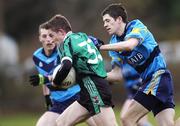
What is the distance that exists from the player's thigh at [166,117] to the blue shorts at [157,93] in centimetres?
6

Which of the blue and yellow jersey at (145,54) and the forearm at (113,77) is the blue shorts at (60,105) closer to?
the forearm at (113,77)

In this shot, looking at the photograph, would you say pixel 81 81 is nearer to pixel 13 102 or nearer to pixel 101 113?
pixel 101 113

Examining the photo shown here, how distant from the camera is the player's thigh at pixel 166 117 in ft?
38.7

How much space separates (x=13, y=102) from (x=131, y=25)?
63.0 ft

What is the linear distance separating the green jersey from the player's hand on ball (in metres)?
0.98

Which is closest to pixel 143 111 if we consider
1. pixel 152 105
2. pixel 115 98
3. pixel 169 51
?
pixel 152 105

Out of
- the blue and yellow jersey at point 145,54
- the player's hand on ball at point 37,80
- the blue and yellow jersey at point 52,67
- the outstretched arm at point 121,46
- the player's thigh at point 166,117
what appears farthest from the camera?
the blue and yellow jersey at point 52,67

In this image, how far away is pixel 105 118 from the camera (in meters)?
11.5

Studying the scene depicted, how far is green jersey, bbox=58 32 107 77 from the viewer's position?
11508 millimetres

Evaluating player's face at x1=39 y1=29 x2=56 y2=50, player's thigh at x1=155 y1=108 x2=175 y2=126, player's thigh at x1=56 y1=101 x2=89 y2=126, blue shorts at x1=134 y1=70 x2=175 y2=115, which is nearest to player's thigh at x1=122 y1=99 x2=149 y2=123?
blue shorts at x1=134 y1=70 x2=175 y2=115

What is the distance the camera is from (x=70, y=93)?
1339 cm

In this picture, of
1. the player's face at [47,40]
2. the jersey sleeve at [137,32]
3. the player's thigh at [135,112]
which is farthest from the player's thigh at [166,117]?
the player's face at [47,40]

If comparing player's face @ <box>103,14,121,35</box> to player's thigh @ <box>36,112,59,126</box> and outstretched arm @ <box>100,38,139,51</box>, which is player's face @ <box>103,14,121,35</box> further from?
player's thigh @ <box>36,112,59,126</box>

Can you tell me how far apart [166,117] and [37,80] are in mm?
2066
